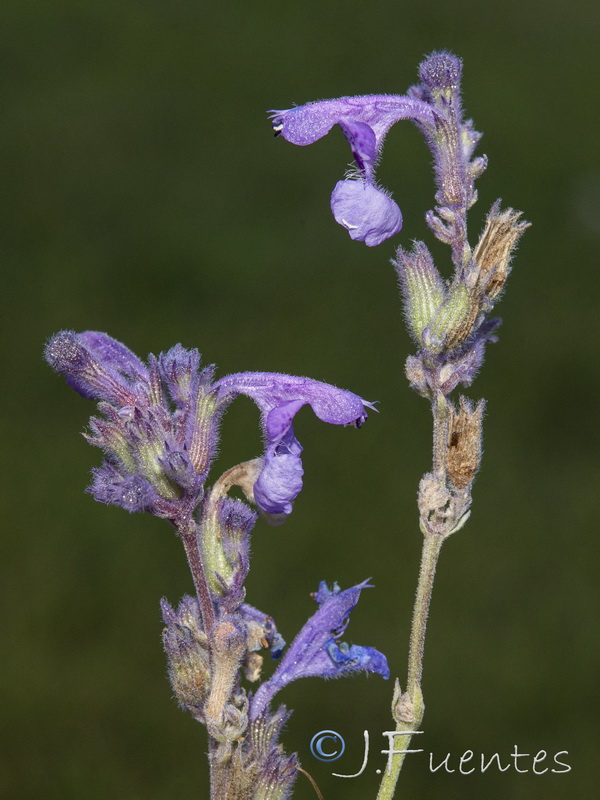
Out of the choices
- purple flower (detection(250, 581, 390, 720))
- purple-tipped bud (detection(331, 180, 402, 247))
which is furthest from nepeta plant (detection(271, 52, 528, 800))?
purple flower (detection(250, 581, 390, 720))

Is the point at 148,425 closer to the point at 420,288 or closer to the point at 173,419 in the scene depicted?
the point at 173,419

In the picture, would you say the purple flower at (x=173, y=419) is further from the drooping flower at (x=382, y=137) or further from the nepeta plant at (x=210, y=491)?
the drooping flower at (x=382, y=137)

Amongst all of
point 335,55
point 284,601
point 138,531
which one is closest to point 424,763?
point 284,601

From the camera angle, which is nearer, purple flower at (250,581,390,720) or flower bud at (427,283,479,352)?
flower bud at (427,283,479,352)

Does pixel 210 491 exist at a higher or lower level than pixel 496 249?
lower

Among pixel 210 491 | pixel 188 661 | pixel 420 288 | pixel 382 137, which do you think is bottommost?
pixel 188 661

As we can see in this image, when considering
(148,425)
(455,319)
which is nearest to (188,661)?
(148,425)

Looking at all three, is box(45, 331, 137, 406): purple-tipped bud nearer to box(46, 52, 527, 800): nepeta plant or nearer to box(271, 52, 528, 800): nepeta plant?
box(46, 52, 527, 800): nepeta plant
